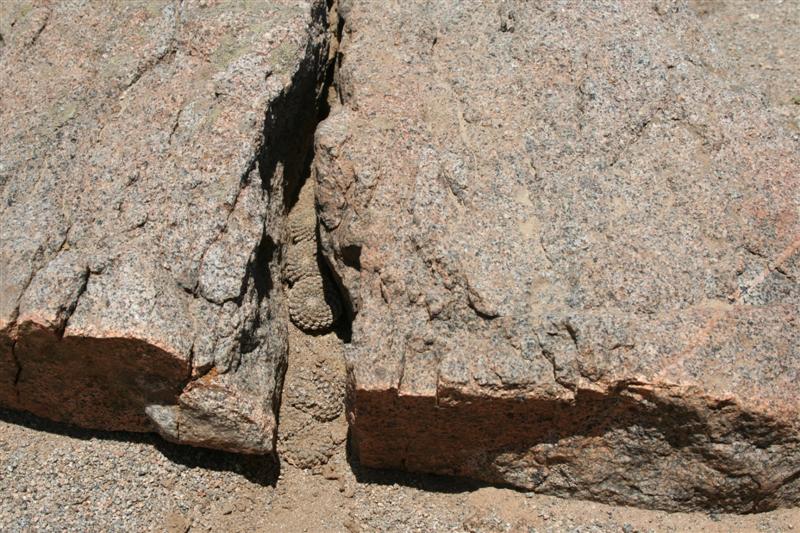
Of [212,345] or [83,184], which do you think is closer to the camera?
[212,345]

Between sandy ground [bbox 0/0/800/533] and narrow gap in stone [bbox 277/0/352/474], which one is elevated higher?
narrow gap in stone [bbox 277/0/352/474]

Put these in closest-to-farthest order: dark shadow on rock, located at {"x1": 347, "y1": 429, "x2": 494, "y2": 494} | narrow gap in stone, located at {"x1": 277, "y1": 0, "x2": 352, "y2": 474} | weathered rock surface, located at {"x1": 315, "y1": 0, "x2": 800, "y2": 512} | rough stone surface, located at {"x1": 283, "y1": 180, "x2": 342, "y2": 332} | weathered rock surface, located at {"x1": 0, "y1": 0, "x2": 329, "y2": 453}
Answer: weathered rock surface, located at {"x1": 315, "y1": 0, "x2": 800, "y2": 512} → weathered rock surface, located at {"x1": 0, "y1": 0, "x2": 329, "y2": 453} → dark shadow on rock, located at {"x1": 347, "y1": 429, "x2": 494, "y2": 494} → narrow gap in stone, located at {"x1": 277, "y1": 0, "x2": 352, "y2": 474} → rough stone surface, located at {"x1": 283, "y1": 180, "x2": 342, "y2": 332}

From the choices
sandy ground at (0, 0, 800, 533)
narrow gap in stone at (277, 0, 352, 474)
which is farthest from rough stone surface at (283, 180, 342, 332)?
sandy ground at (0, 0, 800, 533)

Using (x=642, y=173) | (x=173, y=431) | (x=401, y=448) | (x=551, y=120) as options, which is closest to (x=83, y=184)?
(x=173, y=431)

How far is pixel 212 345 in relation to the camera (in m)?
2.63

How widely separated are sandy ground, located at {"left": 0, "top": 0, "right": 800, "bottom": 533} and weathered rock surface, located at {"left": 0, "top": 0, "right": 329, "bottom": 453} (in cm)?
11

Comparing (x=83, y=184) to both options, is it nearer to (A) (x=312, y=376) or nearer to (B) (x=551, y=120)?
(A) (x=312, y=376)

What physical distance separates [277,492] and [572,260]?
1.07 meters

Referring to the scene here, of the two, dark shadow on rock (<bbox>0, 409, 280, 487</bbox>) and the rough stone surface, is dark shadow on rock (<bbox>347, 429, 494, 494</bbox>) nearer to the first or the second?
dark shadow on rock (<bbox>0, 409, 280, 487</bbox>)

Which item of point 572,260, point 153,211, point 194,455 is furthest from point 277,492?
point 572,260

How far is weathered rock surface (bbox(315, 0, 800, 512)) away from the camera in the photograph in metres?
2.47

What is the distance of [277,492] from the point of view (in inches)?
112

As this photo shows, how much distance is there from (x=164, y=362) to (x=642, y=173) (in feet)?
4.67

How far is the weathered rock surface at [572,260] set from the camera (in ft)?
8.11
